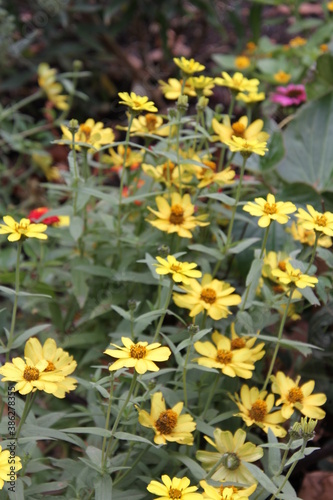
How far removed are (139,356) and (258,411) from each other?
269 mm

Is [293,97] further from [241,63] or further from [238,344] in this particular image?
[238,344]

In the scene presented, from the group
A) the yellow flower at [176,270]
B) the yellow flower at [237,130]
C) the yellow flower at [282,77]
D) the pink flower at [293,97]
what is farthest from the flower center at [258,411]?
the yellow flower at [282,77]

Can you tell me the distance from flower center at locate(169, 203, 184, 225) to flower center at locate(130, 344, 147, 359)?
363 mm

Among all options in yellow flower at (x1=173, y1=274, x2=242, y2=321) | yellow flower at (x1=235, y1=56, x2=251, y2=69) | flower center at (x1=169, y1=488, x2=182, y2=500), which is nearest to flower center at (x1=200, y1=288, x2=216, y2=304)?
yellow flower at (x1=173, y1=274, x2=242, y2=321)

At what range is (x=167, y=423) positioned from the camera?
977mm

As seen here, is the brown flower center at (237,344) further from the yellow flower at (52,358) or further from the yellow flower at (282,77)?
the yellow flower at (282,77)

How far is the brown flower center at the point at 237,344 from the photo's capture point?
1104 millimetres

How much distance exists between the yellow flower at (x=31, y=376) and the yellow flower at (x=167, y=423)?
143mm

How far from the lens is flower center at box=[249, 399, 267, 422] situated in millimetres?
1068

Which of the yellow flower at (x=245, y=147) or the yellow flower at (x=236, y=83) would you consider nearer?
the yellow flower at (x=245, y=147)

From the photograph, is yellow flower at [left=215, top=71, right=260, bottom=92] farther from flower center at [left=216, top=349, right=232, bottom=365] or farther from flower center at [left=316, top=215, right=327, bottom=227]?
flower center at [left=216, top=349, right=232, bottom=365]

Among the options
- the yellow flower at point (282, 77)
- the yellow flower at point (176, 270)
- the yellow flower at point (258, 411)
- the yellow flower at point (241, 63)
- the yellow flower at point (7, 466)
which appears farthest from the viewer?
Answer: the yellow flower at point (241, 63)

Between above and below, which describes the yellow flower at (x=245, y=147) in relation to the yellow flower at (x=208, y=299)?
above

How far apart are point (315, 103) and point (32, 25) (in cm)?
118
